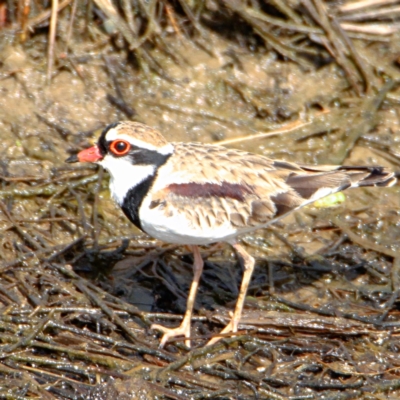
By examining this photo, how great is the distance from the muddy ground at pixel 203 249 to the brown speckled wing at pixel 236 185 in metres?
0.96

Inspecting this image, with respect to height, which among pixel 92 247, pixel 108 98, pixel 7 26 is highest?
pixel 7 26

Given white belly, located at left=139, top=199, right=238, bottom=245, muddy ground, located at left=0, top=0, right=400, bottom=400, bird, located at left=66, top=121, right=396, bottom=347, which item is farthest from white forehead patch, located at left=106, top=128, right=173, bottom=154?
muddy ground, located at left=0, top=0, right=400, bottom=400

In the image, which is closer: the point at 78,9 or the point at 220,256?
the point at 220,256

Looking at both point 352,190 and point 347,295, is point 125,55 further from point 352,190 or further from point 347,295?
point 347,295

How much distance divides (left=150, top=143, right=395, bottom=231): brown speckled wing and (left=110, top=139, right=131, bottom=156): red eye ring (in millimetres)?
326

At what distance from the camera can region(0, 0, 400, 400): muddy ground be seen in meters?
6.16

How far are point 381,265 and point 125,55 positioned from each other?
3537 millimetres

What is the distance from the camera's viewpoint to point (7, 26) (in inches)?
328

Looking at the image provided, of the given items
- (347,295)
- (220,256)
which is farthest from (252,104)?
(347,295)

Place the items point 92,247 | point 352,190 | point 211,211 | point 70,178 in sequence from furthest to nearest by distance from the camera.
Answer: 1. point 352,190
2. point 70,178
3. point 92,247
4. point 211,211

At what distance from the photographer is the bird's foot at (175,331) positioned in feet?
21.0

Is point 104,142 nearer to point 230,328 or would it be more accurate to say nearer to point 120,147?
point 120,147

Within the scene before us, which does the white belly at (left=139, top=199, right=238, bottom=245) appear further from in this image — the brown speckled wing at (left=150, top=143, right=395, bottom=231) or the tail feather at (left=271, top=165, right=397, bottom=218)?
the tail feather at (left=271, top=165, right=397, bottom=218)

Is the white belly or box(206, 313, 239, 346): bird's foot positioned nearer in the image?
the white belly
